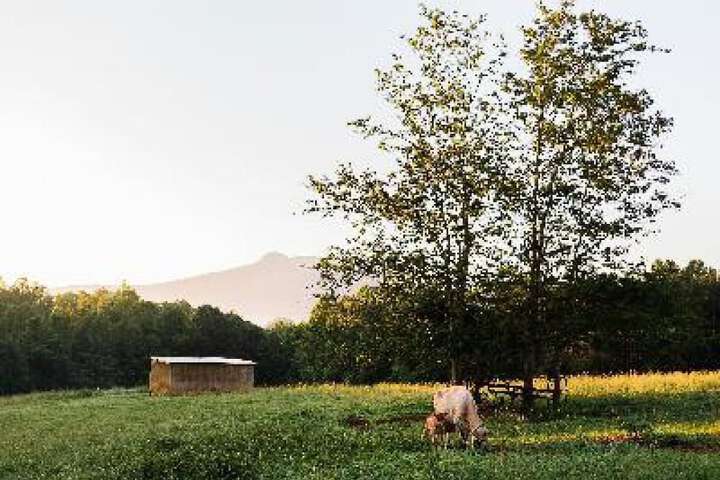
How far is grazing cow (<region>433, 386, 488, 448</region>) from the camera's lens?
2792 centimetres

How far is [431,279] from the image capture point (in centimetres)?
4306

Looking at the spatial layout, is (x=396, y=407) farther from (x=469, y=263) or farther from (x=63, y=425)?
(x=63, y=425)

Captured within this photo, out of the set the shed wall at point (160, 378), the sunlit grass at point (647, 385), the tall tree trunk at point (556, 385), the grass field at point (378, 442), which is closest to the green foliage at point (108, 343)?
the shed wall at point (160, 378)

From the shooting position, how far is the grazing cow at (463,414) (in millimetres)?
27922

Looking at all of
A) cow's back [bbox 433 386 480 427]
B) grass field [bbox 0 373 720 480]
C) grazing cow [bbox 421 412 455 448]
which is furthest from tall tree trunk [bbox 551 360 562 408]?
grazing cow [bbox 421 412 455 448]

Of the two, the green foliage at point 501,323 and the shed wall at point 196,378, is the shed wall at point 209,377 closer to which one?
the shed wall at point 196,378

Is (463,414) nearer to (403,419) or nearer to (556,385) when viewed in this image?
(403,419)

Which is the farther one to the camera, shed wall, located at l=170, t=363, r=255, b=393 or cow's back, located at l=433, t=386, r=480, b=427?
shed wall, located at l=170, t=363, r=255, b=393

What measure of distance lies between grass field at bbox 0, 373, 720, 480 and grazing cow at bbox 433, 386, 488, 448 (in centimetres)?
71

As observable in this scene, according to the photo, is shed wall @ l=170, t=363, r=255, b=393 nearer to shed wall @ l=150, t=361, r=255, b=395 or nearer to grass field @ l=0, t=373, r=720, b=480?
shed wall @ l=150, t=361, r=255, b=395

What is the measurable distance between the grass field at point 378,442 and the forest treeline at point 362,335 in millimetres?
2933

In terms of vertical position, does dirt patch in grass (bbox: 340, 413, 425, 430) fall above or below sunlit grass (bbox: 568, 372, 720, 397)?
below

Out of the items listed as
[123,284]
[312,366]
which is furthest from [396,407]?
[123,284]

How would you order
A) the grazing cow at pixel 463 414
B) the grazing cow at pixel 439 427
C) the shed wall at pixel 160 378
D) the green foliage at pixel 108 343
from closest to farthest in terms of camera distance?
the grazing cow at pixel 463 414 → the grazing cow at pixel 439 427 → the shed wall at pixel 160 378 → the green foliage at pixel 108 343
